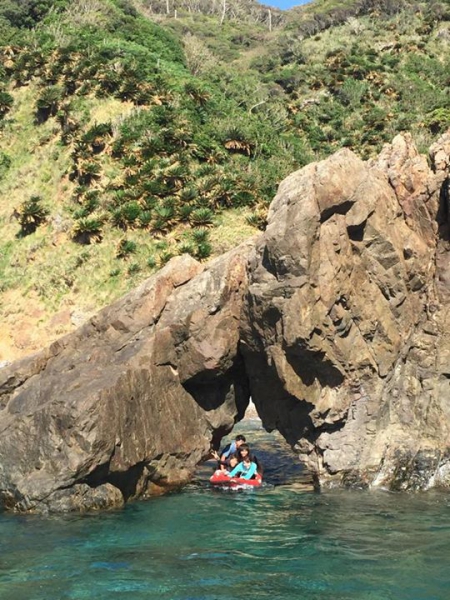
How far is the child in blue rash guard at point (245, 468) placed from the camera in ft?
51.8

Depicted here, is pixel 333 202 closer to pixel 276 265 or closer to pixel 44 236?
pixel 276 265

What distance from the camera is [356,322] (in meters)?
14.3

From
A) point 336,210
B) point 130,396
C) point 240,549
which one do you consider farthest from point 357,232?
point 240,549

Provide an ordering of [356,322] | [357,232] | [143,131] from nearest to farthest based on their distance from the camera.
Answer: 1. [356,322]
2. [357,232]
3. [143,131]

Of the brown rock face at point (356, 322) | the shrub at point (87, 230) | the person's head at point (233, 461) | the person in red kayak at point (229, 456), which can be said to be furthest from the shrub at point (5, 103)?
the person's head at point (233, 461)

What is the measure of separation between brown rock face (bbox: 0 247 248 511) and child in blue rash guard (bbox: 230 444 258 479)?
0.80m

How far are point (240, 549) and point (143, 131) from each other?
3251 centimetres

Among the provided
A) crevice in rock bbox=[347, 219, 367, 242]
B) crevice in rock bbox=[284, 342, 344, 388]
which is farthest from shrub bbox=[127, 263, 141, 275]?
crevice in rock bbox=[284, 342, 344, 388]

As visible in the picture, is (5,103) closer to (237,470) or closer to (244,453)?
(244,453)

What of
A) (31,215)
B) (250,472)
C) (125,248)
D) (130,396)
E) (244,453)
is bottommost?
(250,472)

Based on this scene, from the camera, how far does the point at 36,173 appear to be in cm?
4125

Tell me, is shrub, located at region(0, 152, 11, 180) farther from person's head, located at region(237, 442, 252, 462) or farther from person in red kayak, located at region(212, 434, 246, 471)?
person's head, located at region(237, 442, 252, 462)

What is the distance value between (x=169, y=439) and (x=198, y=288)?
3551 millimetres

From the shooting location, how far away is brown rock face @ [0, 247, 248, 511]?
13055 millimetres
